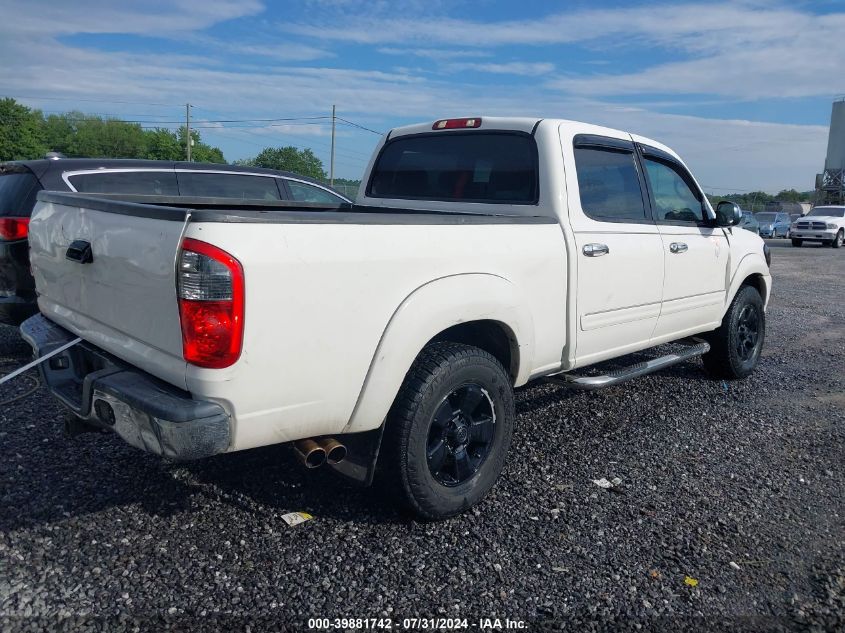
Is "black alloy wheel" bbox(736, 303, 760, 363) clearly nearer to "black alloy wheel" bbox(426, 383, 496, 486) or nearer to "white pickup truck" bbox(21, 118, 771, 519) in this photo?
"white pickup truck" bbox(21, 118, 771, 519)

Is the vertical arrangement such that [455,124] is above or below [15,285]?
above

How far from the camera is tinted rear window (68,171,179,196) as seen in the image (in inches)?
227

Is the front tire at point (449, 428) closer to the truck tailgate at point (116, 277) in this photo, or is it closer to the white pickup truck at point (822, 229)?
the truck tailgate at point (116, 277)

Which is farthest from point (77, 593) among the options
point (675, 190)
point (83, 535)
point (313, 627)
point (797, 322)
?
point (797, 322)

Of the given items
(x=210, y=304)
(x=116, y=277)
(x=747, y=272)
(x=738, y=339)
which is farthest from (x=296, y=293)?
(x=738, y=339)

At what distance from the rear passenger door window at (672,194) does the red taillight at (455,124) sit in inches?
50.6

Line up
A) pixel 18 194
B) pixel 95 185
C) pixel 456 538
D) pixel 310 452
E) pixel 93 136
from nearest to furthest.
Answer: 1. pixel 310 452
2. pixel 456 538
3. pixel 18 194
4. pixel 95 185
5. pixel 93 136

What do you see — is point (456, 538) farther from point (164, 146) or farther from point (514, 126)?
point (164, 146)

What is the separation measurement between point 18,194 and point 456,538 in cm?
436

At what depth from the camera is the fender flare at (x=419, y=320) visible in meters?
2.91

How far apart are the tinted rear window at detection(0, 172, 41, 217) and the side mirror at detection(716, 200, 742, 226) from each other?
518 centimetres

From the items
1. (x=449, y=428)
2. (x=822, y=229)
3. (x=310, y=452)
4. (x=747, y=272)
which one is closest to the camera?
(x=310, y=452)

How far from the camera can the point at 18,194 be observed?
5.38 m

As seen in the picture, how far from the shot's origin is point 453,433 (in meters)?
3.36
